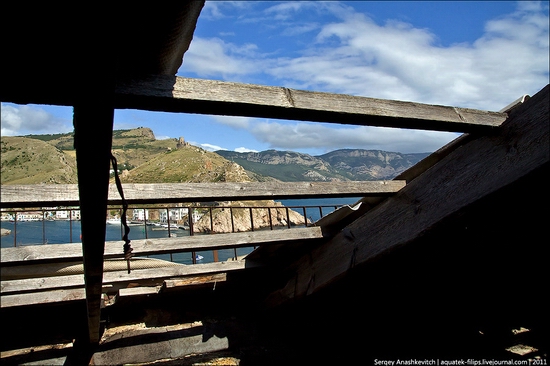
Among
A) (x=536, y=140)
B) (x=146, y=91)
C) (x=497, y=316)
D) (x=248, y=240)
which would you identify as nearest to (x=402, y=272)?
(x=497, y=316)

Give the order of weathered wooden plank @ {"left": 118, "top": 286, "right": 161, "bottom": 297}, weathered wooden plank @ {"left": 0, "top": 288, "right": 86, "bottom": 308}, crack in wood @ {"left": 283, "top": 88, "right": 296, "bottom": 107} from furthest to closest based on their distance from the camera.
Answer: weathered wooden plank @ {"left": 118, "top": 286, "right": 161, "bottom": 297}
weathered wooden plank @ {"left": 0, "top": 288, "right": 86, "bottom": 308}
crack in wood @ {"left": 283, "top": 88, "right": 296, "bottom": 107}

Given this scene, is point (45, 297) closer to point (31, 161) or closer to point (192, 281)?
point (192, 281)

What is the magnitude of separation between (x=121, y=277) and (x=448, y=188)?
2.87 metres

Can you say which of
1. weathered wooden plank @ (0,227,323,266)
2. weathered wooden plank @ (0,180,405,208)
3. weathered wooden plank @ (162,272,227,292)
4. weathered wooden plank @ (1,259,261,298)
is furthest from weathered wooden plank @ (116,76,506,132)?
weathered wooden plank @ (162,272,227,292)

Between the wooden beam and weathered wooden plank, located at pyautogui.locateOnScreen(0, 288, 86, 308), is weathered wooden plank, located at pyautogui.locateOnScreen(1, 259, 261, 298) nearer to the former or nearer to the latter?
weathered wooden plank, located at pyautogui.locateOnScreen(0, 288, 86, 308)

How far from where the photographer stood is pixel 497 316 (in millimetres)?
3758

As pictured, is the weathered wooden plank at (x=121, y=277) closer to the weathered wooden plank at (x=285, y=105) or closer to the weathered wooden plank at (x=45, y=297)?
the weathered wooden plank at (x=45, y=297)

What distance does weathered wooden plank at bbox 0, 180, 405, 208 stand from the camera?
180 cm

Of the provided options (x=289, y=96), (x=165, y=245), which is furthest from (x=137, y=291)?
(x=289, y=96)

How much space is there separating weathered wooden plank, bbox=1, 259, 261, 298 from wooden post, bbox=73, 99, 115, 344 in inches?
65.5

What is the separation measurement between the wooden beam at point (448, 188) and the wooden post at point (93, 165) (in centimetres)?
169

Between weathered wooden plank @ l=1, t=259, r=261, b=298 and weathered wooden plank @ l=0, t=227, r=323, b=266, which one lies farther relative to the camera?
weathered wooden plank @ l=1, t=259, r=261, b=298

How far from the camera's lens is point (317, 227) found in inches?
117

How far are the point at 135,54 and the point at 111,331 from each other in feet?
13.3
